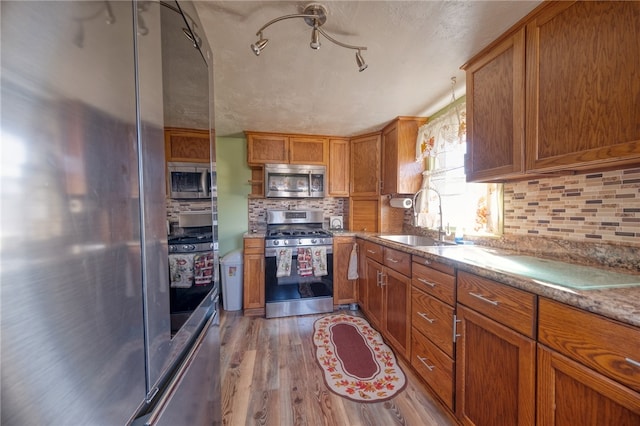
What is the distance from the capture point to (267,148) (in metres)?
2.91

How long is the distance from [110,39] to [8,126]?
261 mm

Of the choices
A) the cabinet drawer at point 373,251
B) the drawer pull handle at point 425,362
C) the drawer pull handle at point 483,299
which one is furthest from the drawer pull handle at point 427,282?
the cabinet drawer at point 373,251

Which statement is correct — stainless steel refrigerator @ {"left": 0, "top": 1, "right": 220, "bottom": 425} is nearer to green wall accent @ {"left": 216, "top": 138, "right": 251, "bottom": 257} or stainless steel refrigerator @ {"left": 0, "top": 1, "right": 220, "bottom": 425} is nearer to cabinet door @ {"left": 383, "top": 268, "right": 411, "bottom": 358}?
cabinet door @ {"left": 383, "top": 268, "right": 411, "bottom": 358}

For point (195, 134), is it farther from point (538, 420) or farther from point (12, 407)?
point (538, 420)

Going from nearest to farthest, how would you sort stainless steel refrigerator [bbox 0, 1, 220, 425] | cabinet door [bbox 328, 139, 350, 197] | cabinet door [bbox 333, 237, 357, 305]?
stainless steel refrigerator [bbox 0, 1, 220, 425], cabinet door [bbox 333, 237, 357, 305], cabinet door [bbox 328, 139, 350, 197]

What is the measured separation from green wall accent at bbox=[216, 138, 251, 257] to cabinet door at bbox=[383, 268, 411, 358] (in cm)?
210

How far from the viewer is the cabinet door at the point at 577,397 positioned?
0.67 m

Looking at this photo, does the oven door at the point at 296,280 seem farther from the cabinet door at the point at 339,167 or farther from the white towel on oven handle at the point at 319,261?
the cabinet door at the point at 339,167

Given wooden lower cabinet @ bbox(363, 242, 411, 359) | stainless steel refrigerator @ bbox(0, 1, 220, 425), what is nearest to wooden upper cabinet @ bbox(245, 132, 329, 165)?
wooden lower cabinet @ bbox(363, 242, 411, 359)

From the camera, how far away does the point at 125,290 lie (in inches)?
17.0

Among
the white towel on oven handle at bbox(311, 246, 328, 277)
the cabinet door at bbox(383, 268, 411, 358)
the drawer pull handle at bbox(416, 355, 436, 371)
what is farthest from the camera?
the white towel on oven handle at bbox(311, 246, 328, 277)

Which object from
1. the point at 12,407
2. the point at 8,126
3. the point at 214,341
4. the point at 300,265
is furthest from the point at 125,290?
the point at 300,265

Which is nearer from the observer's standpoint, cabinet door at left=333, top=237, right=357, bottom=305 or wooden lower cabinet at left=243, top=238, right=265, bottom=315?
wooden lower cabinet at left=243, top=238, right=265, bottom=315

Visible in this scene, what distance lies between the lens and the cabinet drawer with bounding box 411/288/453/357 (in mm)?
1295
